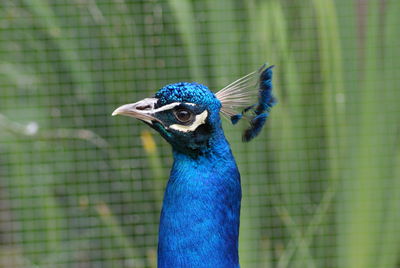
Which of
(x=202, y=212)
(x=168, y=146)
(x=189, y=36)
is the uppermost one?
(x=189, y=36)

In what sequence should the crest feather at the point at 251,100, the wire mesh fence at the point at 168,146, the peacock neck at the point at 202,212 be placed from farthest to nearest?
the wire mesh fence at the point at 168,146
the crest feather at the point at 251,100
the peacock neck at the point at 202,212

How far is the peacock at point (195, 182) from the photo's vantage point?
114 centimetres

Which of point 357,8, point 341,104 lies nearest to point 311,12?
point 357,8

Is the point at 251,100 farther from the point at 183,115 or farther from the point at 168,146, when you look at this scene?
the point at 168,146

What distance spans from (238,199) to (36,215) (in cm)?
114

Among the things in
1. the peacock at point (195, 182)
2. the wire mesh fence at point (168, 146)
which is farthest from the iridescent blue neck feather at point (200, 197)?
the wire mesh fence at point (168, 146)

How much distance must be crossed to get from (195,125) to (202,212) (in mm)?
144

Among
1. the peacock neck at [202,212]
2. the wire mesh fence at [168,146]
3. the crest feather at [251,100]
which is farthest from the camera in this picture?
the wire mesh fence at [168,146]

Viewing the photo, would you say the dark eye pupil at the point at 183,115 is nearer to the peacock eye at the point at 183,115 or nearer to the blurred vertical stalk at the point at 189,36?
the peacock eye at the point at 183,115

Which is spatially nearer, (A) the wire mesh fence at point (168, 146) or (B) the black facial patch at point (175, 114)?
(B) the black facial patch at point (175, 114)

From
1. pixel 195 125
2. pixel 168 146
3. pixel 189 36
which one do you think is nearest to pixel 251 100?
pixel 195 125

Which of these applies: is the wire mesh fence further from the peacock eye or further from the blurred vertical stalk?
the peacock eye

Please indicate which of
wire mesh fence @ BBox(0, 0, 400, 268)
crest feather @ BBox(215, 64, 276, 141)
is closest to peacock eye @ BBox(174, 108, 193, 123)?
crest feather @ BBox(215, 64, 276, 141)

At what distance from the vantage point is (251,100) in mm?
1282
